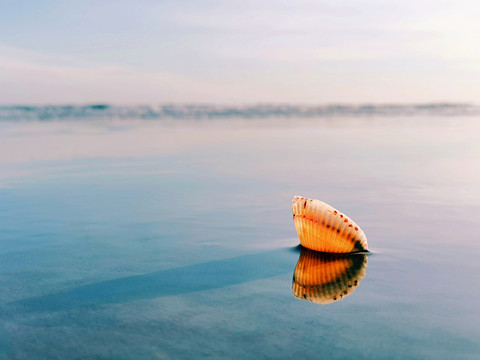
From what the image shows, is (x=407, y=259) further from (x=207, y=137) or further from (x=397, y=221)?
(x=207, y=137)

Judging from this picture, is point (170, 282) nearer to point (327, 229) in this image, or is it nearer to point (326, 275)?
point (326, 275)

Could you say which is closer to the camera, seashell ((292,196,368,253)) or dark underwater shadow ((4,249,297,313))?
dark underwater shadow ((4,249,297,313))

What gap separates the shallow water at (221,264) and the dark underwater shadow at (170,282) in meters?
0.01

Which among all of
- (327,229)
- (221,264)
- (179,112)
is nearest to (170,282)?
(221,264)

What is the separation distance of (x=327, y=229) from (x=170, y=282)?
1288 millimetres

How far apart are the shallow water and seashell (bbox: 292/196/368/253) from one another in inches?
6.8

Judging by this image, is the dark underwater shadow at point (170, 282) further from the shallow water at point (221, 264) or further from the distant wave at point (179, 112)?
the distant wave at point (179, 112)

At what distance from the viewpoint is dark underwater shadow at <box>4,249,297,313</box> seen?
2.94 meters

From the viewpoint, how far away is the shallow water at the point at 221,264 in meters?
2.45

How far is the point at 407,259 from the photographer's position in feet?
12.3

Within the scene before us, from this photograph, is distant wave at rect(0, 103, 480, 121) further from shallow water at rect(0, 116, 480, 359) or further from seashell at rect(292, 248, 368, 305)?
seashell at rect(292, 248, 368, 305)

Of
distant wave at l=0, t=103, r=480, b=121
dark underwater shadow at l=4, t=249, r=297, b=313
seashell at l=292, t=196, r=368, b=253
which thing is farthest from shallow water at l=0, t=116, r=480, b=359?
distant wave at l=0, t=103, r=480, b=121

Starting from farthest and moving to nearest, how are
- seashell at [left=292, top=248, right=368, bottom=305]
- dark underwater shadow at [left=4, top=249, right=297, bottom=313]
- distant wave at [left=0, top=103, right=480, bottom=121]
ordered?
distant wave at [left=0, top=103, right=480, bottom=121] → seashell at [left=292, top=248, right=368, bottom=305] → dark underwater shadow at [left=4, top=249, right=297, bottom=313]

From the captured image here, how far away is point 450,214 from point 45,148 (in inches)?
371
